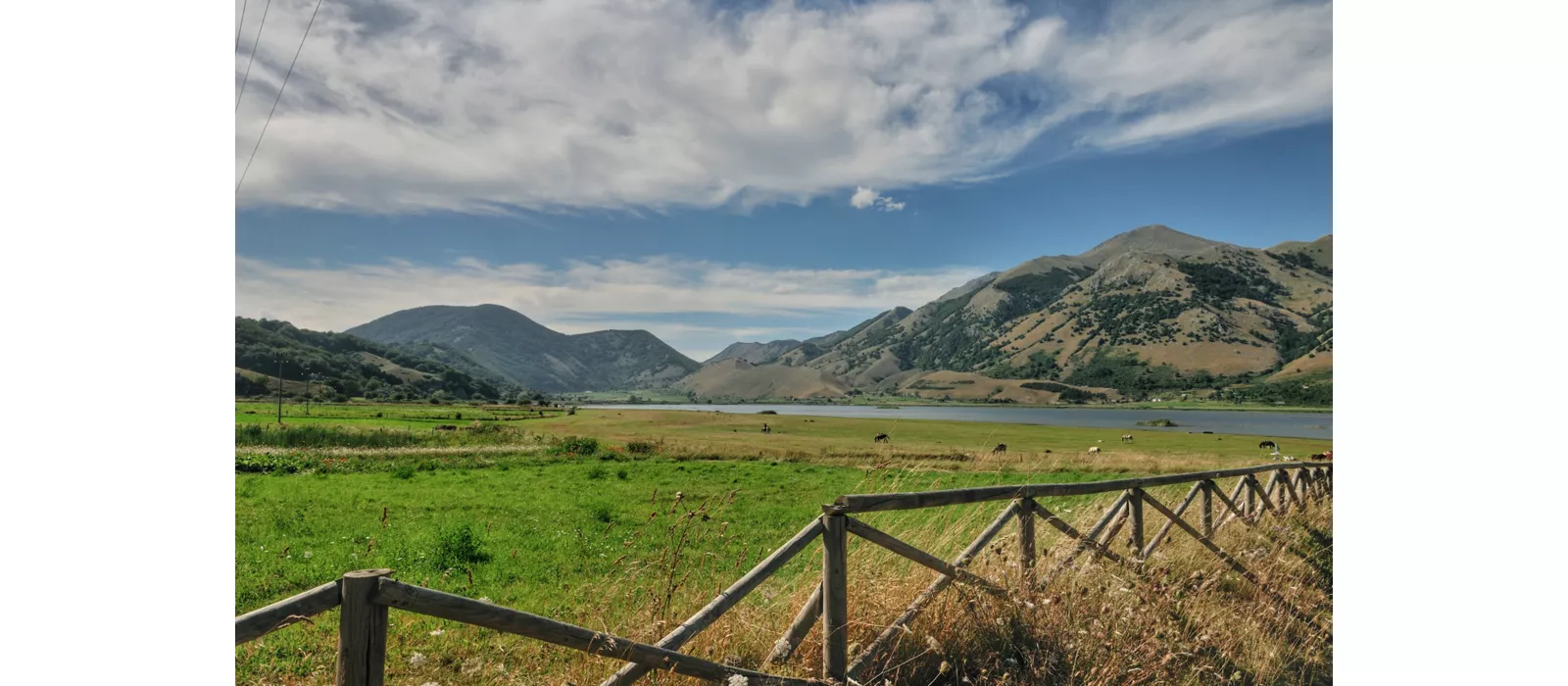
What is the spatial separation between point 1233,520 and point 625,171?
12.0 m

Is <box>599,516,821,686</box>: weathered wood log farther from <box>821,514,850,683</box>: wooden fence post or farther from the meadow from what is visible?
the meadow

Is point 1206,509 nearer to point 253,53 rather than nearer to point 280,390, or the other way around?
point 253,53

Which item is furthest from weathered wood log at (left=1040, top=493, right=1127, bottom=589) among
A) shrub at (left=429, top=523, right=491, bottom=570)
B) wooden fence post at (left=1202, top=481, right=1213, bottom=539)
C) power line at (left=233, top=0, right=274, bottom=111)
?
shrub at (left=429, top=523, right=491, bottom=570)

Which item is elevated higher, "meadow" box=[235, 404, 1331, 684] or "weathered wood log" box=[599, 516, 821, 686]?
"weathered wood log" box=[599, 516, 821, 686]

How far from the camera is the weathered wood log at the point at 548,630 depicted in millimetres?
2176

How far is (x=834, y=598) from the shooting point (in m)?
3.57

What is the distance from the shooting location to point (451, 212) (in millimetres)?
16047

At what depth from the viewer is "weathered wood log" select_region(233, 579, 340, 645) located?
6.57 ft

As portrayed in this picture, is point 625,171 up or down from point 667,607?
up

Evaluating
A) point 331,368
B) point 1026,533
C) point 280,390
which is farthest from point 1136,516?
point 331,368

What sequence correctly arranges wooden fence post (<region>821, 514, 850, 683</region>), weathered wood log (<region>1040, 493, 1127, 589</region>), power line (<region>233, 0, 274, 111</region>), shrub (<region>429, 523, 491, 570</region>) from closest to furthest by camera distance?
wooden fence post (<region>821, 514, 850, 683</region>), weathered wood log (<region>1040, 493, 1127, 589</region>), power line (<region>233, 0, 274, 111</region>), shrub (<region>429, 523, 491, 570</region>)
